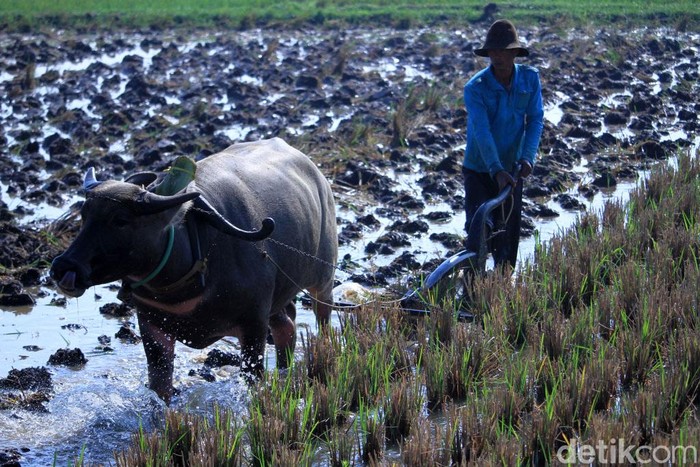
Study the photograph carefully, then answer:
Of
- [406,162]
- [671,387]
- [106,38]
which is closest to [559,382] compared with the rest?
[671,387]

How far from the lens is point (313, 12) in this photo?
23.0 metres

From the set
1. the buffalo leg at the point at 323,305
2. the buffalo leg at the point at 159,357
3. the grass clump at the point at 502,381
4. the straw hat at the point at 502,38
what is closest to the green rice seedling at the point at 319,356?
the grass clump at the point at 502,381

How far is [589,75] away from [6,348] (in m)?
11.6

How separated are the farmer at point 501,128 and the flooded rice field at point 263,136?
0.75 metres

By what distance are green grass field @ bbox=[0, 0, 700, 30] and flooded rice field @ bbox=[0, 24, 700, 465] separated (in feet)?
4.03

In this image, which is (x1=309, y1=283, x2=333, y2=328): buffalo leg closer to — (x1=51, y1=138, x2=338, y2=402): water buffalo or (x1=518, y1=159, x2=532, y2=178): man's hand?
(x1=51, y1=138, x2=338, y2=402): water buffalo

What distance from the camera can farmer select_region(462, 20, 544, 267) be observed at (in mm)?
6219

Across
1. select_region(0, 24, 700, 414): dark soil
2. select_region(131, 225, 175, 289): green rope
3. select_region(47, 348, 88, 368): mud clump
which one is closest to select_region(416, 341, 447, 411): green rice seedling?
select_region(131, 225, 175, 289): green rope

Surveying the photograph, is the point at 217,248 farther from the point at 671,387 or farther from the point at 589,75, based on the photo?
the point at 589,75

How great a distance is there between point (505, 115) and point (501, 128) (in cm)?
8

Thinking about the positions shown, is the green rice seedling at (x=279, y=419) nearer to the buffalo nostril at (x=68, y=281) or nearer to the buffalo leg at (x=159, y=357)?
the buffalo leg at (x=159, y=357)

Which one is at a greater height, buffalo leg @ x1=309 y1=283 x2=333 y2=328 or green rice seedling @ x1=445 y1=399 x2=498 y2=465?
green rice seedling @ x1=445 y1=399 x2=498 y2=465

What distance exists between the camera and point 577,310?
5.40 meters

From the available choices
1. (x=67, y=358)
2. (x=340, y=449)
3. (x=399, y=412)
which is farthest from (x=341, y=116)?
(x=340, y=449)
